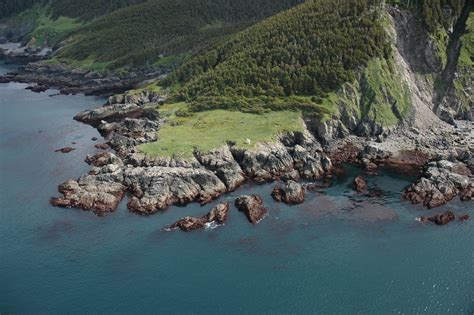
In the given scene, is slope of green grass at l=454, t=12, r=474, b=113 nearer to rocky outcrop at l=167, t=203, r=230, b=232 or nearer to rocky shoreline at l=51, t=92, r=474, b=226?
rocky shoreline at l=51, t=92, r=474, b=226

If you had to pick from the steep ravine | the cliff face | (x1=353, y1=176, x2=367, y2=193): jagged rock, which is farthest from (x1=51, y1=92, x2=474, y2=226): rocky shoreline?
the steep ravine

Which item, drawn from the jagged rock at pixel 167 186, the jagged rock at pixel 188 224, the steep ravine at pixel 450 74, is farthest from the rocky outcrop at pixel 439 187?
the jagged rock at pixel 188 224

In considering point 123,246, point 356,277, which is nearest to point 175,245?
point 123,246

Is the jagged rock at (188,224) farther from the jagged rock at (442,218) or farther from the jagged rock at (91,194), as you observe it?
the jagged rock at (442,218)

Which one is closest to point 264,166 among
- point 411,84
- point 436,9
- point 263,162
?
point 263,162

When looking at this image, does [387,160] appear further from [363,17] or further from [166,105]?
[166,105]

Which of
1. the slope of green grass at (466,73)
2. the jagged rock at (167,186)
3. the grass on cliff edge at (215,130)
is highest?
the slope of green grass at (466,73)

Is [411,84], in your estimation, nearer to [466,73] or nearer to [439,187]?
[466,73]
